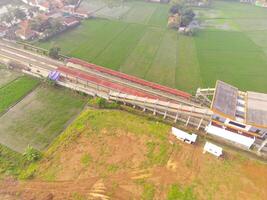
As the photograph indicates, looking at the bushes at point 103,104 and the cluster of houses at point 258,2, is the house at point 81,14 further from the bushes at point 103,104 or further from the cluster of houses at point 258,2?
the cluster of houses at point 258,2

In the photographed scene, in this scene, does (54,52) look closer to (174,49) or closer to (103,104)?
(103,104)

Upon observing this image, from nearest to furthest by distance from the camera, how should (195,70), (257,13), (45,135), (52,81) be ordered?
(45,135) < (52,81) < (195,70) < (257,13)

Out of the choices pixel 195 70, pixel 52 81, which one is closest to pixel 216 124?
pixel 195 70

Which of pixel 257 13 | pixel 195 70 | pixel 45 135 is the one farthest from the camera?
pixel 257 13

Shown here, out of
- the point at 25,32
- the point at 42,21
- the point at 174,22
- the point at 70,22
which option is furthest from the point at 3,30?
the point at 174,22

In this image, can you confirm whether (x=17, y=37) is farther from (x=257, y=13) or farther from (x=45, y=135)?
(x=257, y=13)

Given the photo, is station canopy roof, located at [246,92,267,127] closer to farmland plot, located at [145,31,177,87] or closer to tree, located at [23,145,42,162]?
farmland plot, located at [145,31,177,87]

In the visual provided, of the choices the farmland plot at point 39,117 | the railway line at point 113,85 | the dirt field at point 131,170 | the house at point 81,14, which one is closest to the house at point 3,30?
the railway line at point 113,85

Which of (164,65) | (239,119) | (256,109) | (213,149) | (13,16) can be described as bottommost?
(213,149)
